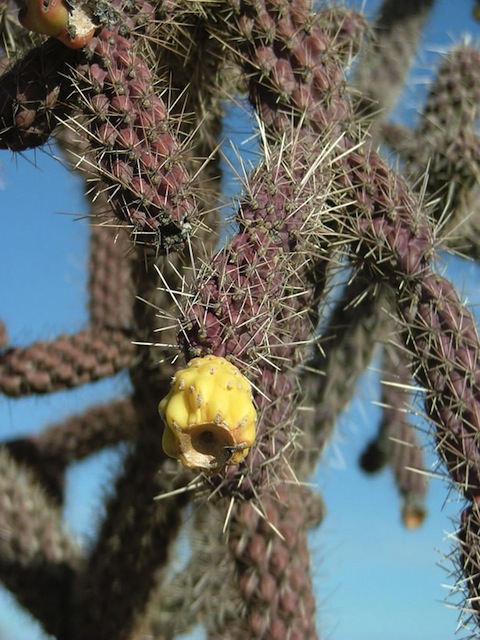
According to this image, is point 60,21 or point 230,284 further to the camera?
point 60,21

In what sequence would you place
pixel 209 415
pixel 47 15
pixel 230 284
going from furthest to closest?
pixel 47 15, pixel 230 284, pixel 209 415

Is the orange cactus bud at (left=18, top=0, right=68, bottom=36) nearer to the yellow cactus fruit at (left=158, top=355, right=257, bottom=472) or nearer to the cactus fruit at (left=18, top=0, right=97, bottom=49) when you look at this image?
the cactus fruit at (left=18, top=0, right=97, bottom=49)

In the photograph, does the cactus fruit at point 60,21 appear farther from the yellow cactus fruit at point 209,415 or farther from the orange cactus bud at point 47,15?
the yellow cactus fruit at point 209,415

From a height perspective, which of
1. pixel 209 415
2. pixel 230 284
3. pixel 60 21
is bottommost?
pixel 209 415

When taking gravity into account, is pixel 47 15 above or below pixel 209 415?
above

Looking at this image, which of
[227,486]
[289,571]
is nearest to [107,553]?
[289,571]

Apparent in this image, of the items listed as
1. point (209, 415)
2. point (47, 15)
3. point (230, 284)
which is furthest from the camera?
point (47, 15)

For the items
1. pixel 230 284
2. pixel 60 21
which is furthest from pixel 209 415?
pixel 60 21

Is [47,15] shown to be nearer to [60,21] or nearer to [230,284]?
[60,21]
